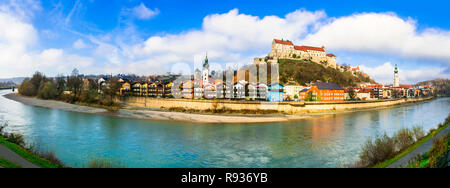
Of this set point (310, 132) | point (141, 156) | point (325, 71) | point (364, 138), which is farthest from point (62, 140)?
point (325, 71)

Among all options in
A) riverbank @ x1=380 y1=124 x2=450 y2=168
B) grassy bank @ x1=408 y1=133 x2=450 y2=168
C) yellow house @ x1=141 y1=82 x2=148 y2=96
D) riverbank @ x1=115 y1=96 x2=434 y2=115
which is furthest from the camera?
yellow house @ x1=141 y1=82 x2=148 y2=96

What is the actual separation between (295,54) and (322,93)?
27.2 metres

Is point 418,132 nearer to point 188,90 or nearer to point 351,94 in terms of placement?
point 188,90

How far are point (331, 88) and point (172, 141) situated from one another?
93.8 feet

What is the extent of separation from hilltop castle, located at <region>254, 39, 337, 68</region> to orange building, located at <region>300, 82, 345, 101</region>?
21864 mm

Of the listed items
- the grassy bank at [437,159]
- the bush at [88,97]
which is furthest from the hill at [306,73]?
the grassy bank at [437,159]

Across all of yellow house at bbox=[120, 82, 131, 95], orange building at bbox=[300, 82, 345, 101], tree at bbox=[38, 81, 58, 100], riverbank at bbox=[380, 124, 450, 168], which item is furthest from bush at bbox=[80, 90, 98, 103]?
riverbank at bbox=[380, 124, 450, 168]

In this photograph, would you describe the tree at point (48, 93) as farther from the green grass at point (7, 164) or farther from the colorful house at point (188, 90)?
the green grass at point (7, 164)

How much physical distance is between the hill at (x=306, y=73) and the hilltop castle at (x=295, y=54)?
2238 millimetres

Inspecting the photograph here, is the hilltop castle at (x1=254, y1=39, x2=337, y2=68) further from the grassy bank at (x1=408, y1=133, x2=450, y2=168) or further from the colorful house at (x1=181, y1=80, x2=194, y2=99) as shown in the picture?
the grassy bank at (x1=408, y1=133, x2=450, y2=168)

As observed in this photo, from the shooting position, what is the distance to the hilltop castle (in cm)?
5791

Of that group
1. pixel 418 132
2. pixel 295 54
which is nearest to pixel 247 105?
pixel 418 132

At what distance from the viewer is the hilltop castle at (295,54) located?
57906 mm
